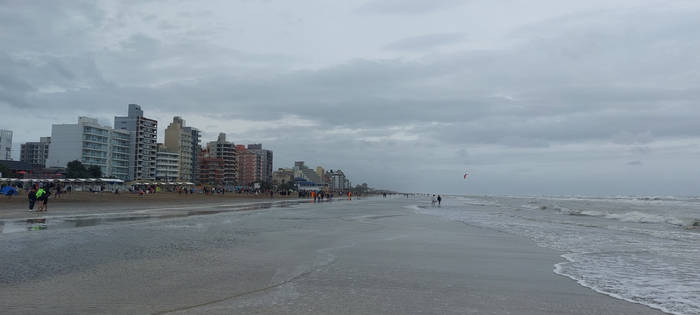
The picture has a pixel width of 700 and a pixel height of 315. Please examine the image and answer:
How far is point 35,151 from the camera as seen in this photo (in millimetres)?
151750

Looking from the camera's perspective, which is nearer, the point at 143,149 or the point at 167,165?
the point at 143,149

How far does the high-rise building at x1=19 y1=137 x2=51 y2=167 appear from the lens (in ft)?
488

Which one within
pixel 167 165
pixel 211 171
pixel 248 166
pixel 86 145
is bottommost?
pixel 211 171

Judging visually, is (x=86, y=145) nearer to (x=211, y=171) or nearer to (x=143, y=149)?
(x=143, y=149)

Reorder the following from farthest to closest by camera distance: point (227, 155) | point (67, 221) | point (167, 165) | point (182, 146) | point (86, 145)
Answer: point (227, 155), point (182, 146), point (167, 165), point (86, 145), point (67, 221)

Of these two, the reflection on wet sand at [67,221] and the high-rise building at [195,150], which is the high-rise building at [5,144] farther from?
the reflection on wet sand at [67,221]

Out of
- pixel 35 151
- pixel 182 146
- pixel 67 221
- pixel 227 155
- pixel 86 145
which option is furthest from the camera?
Result: pixel 227 155

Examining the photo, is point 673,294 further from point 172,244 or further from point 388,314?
point 172,244

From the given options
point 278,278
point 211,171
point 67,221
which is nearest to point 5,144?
point 211,171

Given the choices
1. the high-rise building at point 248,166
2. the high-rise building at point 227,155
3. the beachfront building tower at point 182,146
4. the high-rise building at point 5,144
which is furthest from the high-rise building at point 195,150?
the high-rise building at point 5,144

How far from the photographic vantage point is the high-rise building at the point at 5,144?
143 meters

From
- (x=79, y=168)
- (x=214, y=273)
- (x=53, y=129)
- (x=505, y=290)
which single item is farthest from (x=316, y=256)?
(x=53, y=129)

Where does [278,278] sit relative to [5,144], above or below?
below

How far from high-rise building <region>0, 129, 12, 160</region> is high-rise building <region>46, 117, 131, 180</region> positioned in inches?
1926
